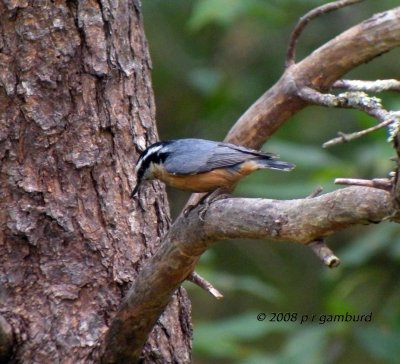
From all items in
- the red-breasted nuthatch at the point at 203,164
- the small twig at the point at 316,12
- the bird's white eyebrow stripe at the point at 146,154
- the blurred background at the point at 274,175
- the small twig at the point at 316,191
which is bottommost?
the blurred background at the point at 274,175

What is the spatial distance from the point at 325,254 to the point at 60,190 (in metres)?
1.29

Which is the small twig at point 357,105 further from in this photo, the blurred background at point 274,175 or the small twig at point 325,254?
the blurred background at point 274,175

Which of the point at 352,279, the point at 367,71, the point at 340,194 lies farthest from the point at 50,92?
the point at 367,71

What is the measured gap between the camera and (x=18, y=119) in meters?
3.76

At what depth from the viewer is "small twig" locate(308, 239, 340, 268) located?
112 inches

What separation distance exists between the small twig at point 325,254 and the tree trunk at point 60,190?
3.54 ft

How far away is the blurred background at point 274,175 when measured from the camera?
5.41 m

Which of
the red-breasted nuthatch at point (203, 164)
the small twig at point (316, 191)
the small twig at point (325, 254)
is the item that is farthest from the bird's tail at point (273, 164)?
the small twig at point (325, 254)

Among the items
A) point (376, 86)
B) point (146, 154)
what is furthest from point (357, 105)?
point (146, 154)

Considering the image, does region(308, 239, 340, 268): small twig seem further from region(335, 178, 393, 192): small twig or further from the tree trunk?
the tree trunk

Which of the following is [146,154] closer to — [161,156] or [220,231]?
[161,156]

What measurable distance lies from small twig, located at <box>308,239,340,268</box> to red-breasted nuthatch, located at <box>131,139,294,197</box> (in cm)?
108

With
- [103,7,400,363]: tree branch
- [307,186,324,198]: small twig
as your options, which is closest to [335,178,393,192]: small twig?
[103,7,400,363]: tree branch

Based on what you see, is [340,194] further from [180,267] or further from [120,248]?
[120,248]
